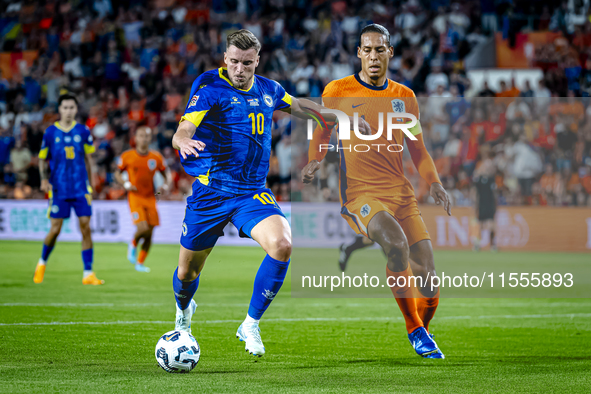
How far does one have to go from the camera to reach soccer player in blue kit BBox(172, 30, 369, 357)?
16.9 feet

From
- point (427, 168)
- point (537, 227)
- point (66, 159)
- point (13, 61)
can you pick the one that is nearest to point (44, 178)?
point (66, 159)

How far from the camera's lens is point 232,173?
5254 mm

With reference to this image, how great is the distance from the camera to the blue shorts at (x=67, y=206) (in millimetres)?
9867

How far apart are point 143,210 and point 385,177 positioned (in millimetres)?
6468

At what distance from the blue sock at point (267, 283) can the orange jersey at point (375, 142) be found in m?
1.15

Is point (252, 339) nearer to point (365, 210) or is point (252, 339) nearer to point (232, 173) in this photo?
point (232, 173)

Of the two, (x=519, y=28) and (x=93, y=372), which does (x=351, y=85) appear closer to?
(x=93, y=372)

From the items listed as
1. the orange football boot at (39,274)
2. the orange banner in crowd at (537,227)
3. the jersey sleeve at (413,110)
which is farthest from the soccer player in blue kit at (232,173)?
the orange banner in crowd at (537,227)

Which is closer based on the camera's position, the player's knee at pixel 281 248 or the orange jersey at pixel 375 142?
the player's knee at pixel 281 248

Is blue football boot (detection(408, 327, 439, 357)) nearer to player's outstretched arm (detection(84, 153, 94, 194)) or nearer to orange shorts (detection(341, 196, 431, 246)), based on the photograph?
orange shorts (detection(341, 196, 431, 246))

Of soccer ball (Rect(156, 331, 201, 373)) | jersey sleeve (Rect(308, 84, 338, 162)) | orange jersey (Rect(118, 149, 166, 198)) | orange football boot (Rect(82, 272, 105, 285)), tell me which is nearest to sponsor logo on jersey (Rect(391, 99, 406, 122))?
jersey sleeve (Rect(308, 84, 338, 162))

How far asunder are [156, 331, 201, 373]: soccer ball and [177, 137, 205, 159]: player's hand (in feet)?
4.06

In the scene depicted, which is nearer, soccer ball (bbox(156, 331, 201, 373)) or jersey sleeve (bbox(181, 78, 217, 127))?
soccer ball (bbox(156, 331, 201, 373))

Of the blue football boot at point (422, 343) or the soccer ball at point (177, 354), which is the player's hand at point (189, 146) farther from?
the blue football boot at point (422, 343)
